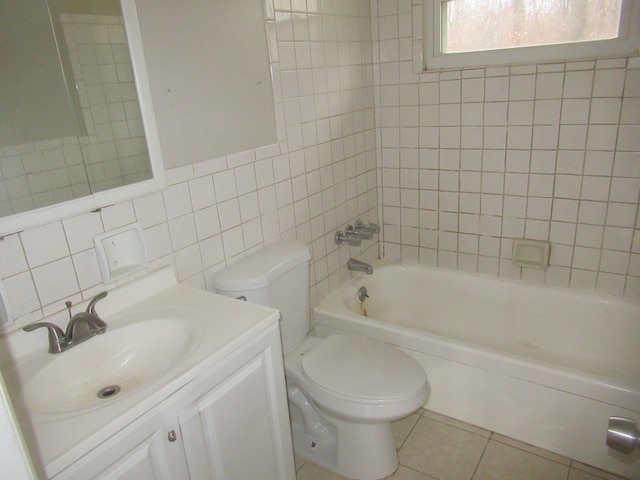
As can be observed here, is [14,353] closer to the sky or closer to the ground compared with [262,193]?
closer to the ground

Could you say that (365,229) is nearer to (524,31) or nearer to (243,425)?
(524,31)

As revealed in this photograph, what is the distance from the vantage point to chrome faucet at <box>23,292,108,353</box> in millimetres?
1201

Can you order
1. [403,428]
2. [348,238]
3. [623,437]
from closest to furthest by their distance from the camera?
[623,437] < [403,428] < [348,238]

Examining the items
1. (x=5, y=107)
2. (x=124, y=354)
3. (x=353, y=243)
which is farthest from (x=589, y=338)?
(x=5, y=107)

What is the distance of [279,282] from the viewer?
1741 mm

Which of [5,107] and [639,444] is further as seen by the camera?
[5,107]

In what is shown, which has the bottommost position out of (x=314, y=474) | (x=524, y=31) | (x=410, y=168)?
(x=314, y=474)

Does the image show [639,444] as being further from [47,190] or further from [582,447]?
[47,190]

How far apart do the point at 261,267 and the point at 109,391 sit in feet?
2.14

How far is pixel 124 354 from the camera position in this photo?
1317mm

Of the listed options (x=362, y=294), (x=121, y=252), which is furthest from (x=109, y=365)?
(x=362, y=294)

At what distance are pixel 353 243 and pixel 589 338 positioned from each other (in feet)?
3.97

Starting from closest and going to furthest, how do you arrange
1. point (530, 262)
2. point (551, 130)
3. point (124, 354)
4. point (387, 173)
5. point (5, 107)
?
1. point (5, 107)
2. point (124, 354)
3. point (551, 130)
4. point (530, 262)
5. point (387, 173)

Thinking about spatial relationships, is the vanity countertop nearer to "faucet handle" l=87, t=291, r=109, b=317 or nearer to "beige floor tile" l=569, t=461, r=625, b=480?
"faucet handle" l=87, t=291, r=109, b=317
